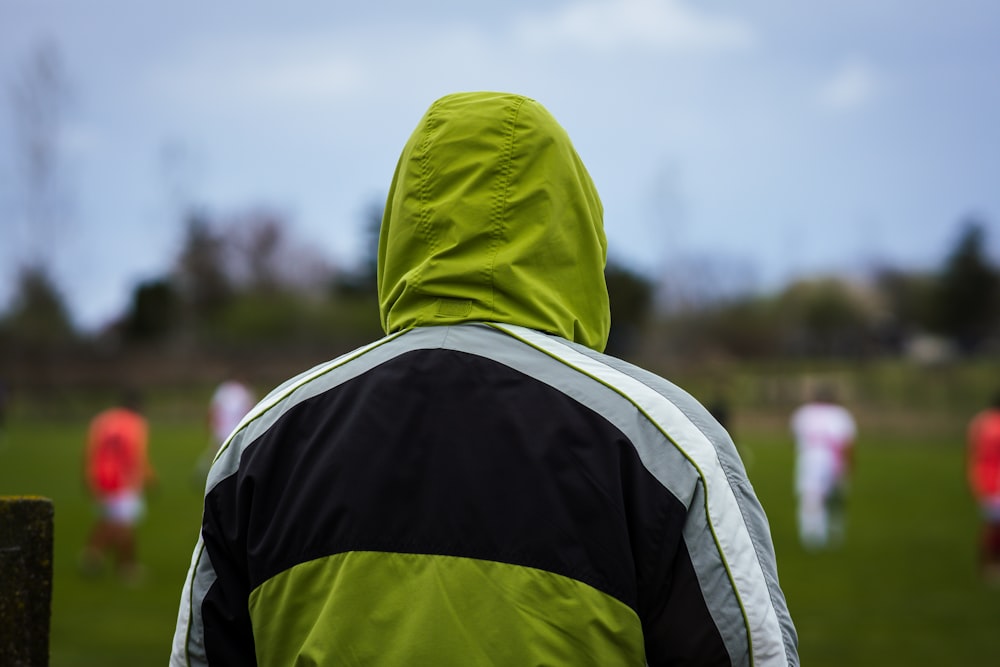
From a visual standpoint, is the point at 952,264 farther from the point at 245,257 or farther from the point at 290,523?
the point at 290,523

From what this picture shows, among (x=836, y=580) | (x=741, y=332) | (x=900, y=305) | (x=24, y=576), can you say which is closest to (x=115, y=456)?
(x=836, y=580)

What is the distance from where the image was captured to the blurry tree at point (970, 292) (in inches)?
2073

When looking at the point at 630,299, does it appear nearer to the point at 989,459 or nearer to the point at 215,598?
the point at 989,459

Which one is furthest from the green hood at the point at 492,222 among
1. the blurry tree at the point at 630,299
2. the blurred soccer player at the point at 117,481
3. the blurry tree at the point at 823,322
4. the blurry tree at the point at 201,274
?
the blurry tree at the point at 201,274

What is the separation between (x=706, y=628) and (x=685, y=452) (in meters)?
0.27

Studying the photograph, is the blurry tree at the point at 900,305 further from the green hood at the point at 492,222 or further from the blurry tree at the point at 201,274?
the green hood at the point at 492,222

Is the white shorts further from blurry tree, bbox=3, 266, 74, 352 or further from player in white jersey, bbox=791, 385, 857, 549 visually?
blurry tree, bbox=3, 266, 74, 352

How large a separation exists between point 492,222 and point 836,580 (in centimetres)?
1046

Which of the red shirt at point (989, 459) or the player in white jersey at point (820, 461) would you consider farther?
the player in white jersey at point (820, 461)

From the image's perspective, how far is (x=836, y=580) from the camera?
11.0 metres

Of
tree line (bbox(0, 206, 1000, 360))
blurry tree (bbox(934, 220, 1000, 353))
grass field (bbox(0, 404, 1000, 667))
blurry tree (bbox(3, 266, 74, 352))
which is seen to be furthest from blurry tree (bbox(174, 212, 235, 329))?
blurry tree (bbox(934, 220, 1000, 353))

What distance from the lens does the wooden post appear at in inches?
81.4

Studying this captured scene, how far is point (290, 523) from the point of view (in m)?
1.63

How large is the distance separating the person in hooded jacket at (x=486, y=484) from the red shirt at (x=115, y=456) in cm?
1037
